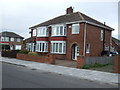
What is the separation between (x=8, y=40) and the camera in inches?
2398

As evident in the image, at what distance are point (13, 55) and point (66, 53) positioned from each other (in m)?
8.82

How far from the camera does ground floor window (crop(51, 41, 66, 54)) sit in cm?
2445

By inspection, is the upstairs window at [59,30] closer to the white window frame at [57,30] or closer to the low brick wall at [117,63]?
the white window frame at [57,30]

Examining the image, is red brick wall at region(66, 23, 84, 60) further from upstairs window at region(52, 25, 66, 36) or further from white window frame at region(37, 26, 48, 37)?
white window frame at region(37, 26, 48, 37)

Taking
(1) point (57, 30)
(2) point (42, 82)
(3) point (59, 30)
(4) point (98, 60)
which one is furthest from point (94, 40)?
(2) point (42, 82)

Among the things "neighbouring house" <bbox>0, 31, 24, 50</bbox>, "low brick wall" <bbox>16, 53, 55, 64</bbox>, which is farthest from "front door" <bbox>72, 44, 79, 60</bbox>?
"neighbouring house" <bbox>0, 31, 24, 50</bbox>

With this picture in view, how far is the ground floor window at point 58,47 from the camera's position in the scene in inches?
962

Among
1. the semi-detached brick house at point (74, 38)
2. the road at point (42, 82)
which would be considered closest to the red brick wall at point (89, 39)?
the semi-detached brick house at point (74, 38)

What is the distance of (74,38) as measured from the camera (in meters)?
23.2

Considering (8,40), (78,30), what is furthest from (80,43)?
(8,40)

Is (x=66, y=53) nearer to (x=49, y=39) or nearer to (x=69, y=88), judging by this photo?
(x=49, y=39)

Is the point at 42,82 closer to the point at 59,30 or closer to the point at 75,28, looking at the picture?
the point at 75,28

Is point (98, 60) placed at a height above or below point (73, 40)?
below

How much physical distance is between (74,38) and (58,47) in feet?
10.6
